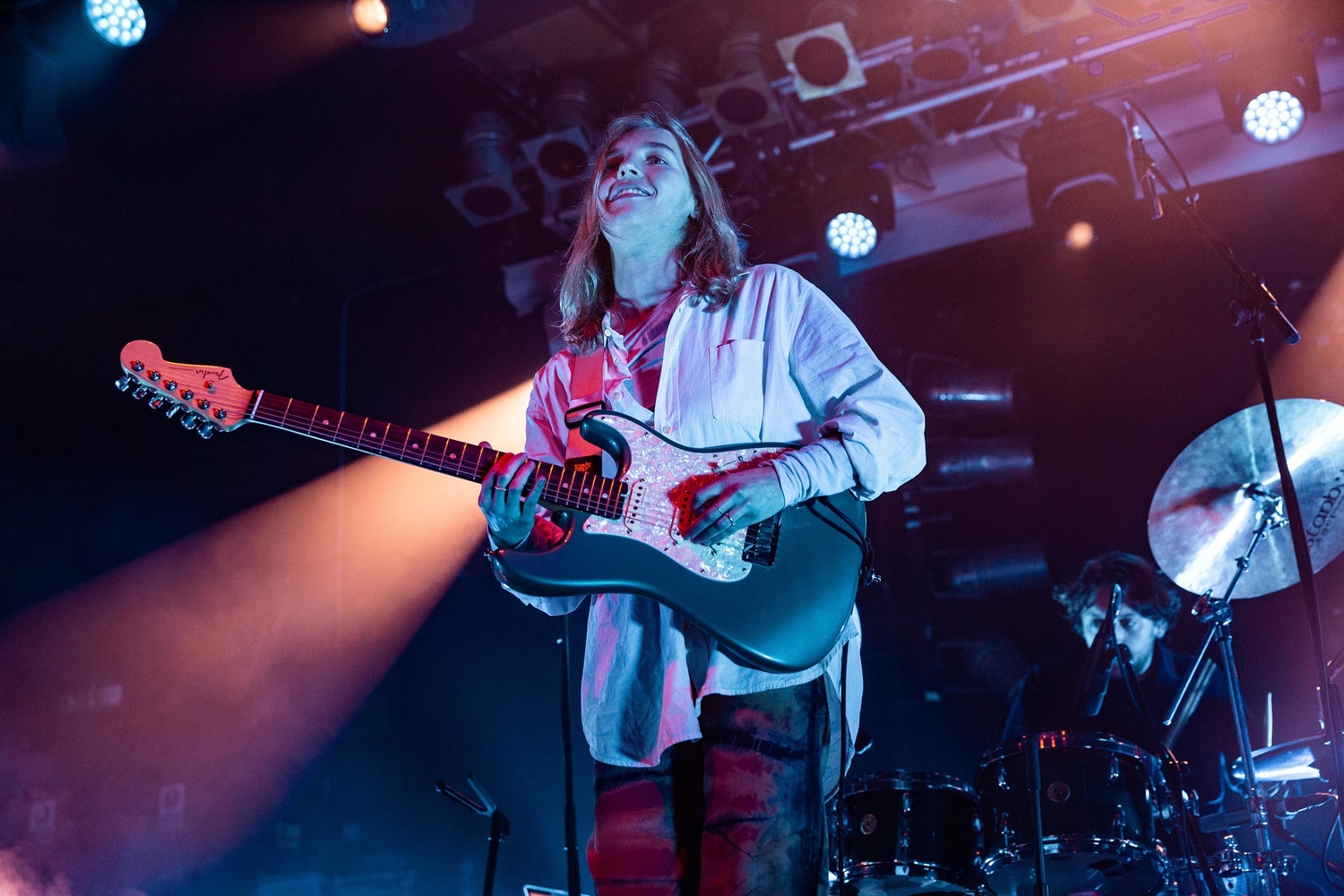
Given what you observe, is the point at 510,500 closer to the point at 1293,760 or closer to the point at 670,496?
the point at 670,496

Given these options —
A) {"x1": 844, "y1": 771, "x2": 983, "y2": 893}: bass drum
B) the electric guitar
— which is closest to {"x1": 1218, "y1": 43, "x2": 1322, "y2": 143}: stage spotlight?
{"x1": 844, "y1": 771, "x2": 983, "y2": 893}: bass drum

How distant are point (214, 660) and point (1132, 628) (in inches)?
212

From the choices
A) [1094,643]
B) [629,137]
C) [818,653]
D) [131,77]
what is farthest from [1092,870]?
[131,77]

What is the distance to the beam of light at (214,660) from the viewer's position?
17.4ft

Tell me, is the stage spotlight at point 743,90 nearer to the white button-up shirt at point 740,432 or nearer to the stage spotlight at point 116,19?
the stage spotlight at point 116,19

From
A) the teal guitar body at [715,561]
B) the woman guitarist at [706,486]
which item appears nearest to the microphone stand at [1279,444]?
the woman guitarist at [706,486]

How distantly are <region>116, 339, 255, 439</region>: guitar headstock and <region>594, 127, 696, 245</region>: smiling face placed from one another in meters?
1.11

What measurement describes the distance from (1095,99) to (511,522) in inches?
205

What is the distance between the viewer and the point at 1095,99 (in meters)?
5.99

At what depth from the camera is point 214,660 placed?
6109 millimetres

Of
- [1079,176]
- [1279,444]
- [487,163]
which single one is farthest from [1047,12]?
[487,163]

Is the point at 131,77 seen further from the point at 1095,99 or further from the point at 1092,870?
the point at 1092,870

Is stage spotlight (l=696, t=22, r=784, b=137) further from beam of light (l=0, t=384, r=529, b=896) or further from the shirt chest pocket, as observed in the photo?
the shirt chest pocket

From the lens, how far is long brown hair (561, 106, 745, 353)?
2.85m
